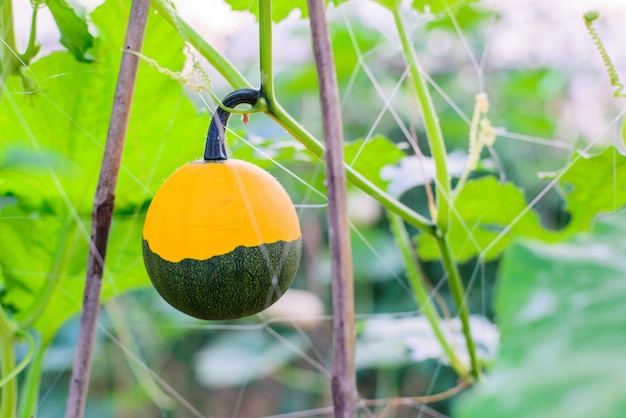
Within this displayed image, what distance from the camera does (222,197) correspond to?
470 mm

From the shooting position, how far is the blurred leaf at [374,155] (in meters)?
0.79

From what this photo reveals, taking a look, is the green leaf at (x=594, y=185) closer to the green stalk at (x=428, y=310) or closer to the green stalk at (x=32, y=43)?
the green stalk at (x=428, y=310)

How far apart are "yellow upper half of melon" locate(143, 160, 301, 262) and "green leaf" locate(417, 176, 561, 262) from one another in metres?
0.38

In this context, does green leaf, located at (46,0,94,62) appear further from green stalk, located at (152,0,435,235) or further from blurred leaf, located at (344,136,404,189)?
blurred leaf, located at (344,136,404,189)

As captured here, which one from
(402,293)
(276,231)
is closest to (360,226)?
(402,293)

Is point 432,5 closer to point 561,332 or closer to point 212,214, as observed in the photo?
point 212,214

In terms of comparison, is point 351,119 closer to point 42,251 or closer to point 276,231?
point 42,251

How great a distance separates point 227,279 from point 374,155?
14.9 inches

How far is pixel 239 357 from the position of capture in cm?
204

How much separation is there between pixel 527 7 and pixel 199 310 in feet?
5.51

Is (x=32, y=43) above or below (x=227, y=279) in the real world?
above

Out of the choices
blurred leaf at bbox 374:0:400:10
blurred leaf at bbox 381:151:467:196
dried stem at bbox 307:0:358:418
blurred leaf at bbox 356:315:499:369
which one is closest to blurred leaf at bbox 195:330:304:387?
blurred leaf at bbox 356:315:499:369

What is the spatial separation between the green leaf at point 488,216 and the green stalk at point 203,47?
357mm

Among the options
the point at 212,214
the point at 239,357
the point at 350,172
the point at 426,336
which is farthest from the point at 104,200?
the point at 239,357
